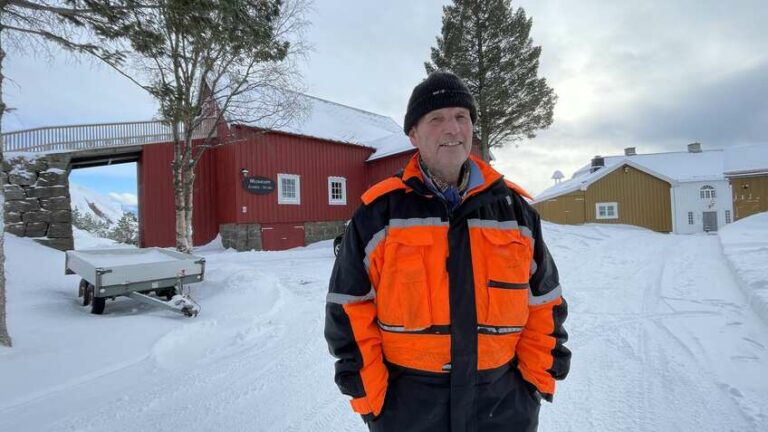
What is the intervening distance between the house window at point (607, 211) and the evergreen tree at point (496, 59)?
10744 millimetres

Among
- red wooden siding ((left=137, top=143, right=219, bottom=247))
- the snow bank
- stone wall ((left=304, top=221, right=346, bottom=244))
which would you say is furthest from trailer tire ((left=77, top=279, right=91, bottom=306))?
stone wall ((left=304, top=221, right=346, bottom=244))

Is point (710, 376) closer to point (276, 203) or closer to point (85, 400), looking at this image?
point (85, 400)

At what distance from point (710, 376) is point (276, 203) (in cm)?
1547

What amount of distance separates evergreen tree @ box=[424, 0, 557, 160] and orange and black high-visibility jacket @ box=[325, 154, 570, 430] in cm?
1806

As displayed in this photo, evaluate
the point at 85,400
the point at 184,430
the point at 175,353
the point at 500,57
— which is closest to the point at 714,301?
the point at 184,430

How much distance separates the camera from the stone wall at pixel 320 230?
1780cm

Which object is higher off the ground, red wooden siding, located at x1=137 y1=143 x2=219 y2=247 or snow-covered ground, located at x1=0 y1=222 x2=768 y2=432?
red wooden siding, located at x1=137 y1=143 x2=219 y2=247

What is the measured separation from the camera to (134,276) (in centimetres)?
594

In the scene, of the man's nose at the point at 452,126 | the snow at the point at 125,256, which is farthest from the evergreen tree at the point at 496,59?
the man's nose at the point at 452,126

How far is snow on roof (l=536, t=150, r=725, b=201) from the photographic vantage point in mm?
26378

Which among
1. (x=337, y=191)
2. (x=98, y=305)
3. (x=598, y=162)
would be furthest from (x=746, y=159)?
(x=98, y=305)

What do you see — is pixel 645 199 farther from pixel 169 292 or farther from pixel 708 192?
→ pixel 169 292

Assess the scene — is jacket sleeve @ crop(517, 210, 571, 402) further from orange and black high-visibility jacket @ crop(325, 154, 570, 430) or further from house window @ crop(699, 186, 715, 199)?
house window @ crop(699, 186, 715, 199)

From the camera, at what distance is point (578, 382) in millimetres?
3457
